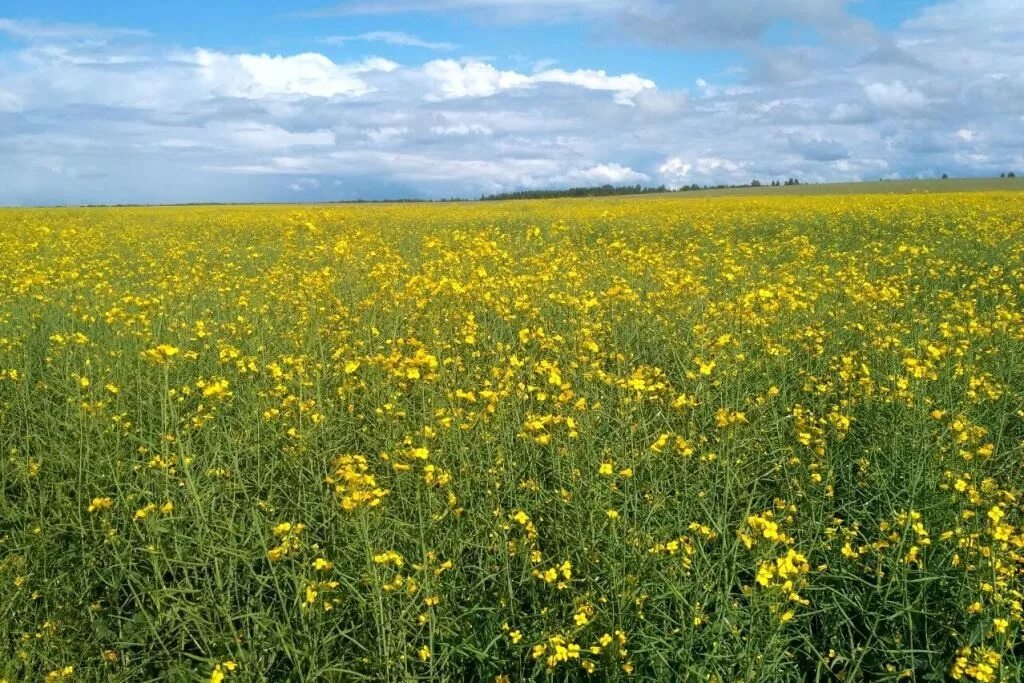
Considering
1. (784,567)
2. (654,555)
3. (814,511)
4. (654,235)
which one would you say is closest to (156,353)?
(654,555)

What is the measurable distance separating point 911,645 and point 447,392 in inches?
100

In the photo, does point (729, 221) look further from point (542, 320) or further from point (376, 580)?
point (376, 580)

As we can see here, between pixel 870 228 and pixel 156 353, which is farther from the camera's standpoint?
pixel 870 228

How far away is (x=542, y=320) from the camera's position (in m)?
6.58

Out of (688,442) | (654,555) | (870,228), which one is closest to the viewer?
(654,555)

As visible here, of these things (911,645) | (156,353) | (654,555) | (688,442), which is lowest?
(911,645)

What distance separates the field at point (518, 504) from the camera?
277 cm

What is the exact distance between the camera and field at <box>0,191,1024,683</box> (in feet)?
9.07

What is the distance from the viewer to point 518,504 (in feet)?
11.6

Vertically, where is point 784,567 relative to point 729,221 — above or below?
below

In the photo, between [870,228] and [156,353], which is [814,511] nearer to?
[156,353]

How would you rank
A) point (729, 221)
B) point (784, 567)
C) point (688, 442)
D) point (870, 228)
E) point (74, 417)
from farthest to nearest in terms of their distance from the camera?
point (729, 221)
point (870, 228)
point (74, 417)
point (688, 442)
point (784, 567)

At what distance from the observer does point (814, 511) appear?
342 cm

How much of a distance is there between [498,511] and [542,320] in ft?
11.3
